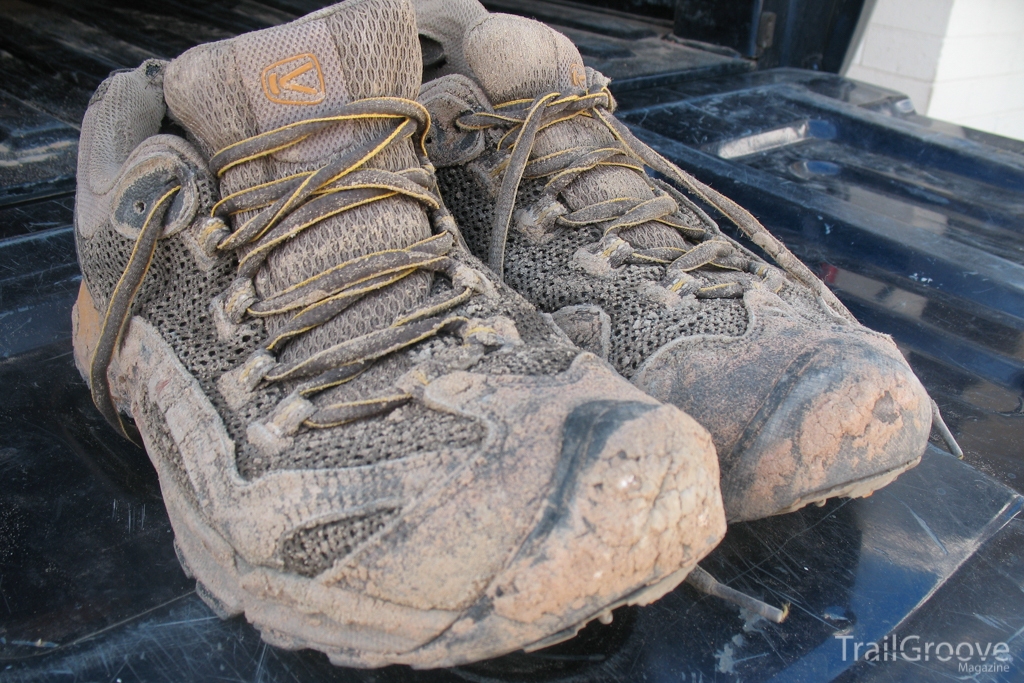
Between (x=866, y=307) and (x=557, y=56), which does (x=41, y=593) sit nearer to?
(x=557, y=56)

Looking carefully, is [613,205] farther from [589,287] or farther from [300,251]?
[300,251]

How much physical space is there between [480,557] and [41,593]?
0.43 metres

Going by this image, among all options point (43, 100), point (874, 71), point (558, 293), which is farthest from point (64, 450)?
point (874, 71)

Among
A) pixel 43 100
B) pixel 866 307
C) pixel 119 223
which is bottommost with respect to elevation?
pixel 866 307

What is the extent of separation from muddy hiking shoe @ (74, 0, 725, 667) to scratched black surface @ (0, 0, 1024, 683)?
82 mm

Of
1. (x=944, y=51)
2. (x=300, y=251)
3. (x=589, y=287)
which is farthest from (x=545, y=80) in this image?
(x=944, y=51)

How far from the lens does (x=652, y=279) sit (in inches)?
33.2

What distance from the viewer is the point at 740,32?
7.39ft

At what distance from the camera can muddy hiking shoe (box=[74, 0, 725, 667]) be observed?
1.70ft

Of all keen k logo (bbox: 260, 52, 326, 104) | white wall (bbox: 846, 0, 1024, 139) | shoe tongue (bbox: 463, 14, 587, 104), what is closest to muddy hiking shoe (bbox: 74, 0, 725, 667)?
keen k logo (bbox: 260, 52, 326, 104)

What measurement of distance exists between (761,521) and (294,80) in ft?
1.97

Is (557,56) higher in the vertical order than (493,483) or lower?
higher

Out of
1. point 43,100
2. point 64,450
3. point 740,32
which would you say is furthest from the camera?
point 740,32

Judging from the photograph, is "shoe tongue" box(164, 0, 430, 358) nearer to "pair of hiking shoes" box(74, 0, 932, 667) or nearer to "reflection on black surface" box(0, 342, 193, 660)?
"pair of hiking shoes" box(74, 0, 932, 667)
